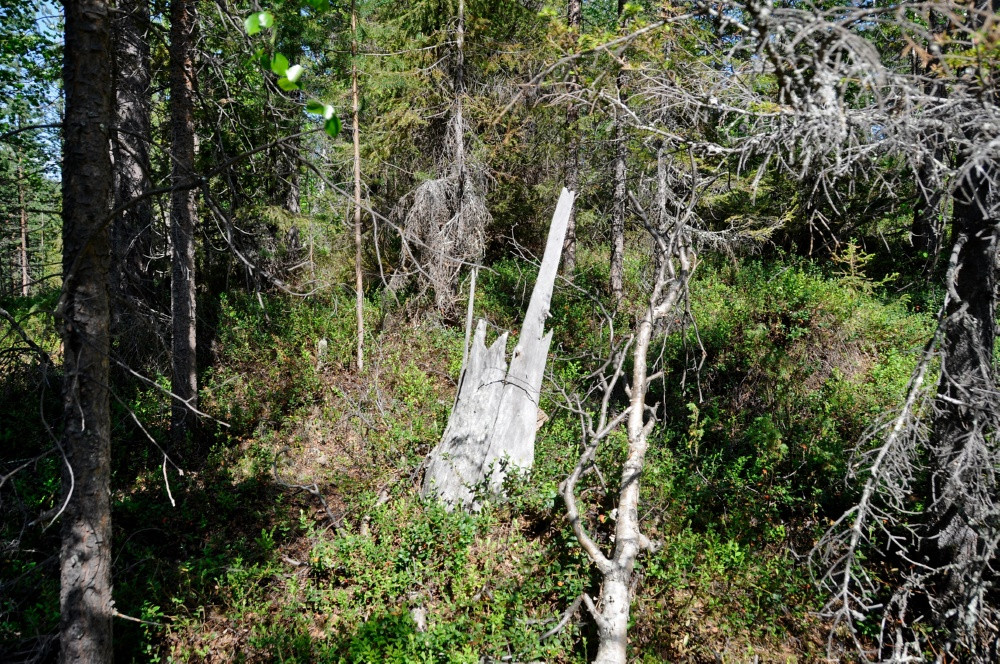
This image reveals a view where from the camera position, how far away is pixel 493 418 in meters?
7.10

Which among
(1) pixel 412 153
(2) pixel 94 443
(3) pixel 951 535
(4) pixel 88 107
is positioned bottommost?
(3) pixel 951 535

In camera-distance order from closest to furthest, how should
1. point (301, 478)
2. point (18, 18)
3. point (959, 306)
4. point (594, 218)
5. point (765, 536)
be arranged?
point (959, 306) → point (765, 536) → point (301, 478) → point (18, 18) → point (594, 218)

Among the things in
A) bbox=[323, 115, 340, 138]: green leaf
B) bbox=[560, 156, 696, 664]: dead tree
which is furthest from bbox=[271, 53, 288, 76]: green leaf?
bbox=[560, 156, 696, 664]: dead tree

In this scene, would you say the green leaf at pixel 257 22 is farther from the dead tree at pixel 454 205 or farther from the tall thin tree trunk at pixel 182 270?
the dead tree at pixel 454 205

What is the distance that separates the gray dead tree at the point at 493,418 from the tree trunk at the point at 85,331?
373 centimetres

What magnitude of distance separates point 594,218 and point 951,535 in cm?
1157

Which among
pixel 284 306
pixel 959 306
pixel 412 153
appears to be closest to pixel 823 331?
pixel 959 306

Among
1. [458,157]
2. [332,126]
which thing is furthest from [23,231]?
[332,126]

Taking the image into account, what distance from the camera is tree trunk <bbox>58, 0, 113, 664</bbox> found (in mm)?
3215

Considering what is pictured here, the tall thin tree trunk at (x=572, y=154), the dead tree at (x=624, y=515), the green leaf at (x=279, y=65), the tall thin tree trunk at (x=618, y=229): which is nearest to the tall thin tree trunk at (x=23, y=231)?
the green leaf at (x=279, y=65)

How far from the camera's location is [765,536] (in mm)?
6223

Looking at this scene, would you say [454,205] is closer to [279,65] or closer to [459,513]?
[459,513]

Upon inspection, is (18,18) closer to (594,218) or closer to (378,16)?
(378,16)

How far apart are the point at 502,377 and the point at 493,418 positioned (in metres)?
0.58
